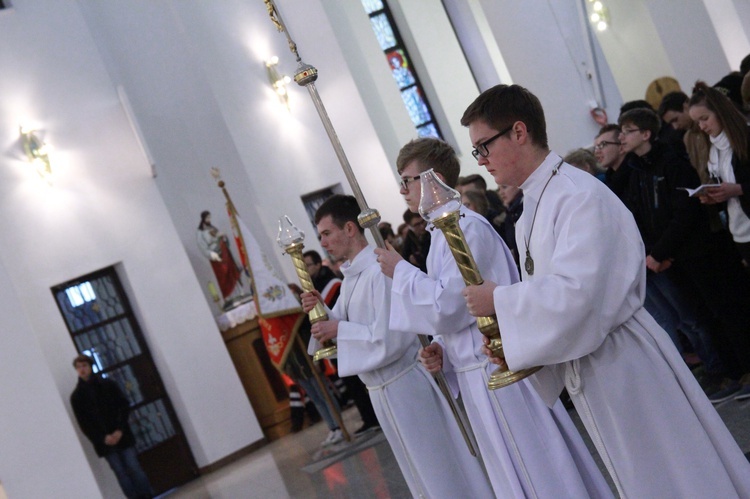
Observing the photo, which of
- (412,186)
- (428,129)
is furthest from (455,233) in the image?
(428,129)

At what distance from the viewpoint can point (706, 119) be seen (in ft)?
16.2

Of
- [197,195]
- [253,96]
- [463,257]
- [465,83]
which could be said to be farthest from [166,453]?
[465,83]

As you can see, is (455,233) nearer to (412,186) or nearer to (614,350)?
(614,350)

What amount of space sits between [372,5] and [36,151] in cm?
1005

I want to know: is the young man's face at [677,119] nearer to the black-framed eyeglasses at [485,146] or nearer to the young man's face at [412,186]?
the young man's face at [412,186]

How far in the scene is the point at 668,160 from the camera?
554cm

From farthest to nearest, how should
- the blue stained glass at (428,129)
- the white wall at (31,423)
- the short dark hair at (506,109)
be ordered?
the blue stained glass at (428,129) → the white wall at (31,423) → the short dark hair at (506,109)

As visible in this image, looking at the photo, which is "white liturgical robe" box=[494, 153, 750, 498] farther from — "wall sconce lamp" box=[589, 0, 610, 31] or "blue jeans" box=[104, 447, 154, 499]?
"wall sconce lamp" box=[589, 0, 610, 31]

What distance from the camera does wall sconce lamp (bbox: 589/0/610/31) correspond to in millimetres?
16156

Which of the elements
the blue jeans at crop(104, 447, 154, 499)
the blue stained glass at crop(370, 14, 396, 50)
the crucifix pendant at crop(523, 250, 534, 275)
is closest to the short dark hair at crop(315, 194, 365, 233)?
the crucifix pendant at crop(523, 250, 534, 275)

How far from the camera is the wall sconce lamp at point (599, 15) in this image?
16156mm

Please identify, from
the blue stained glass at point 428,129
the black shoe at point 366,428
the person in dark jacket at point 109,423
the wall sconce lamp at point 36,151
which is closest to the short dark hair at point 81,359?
the person in dark jacket at point 109,423

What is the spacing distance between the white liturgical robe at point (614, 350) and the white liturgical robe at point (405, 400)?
5.53 feet

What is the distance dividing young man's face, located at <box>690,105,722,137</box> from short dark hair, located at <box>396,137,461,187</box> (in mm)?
1708
